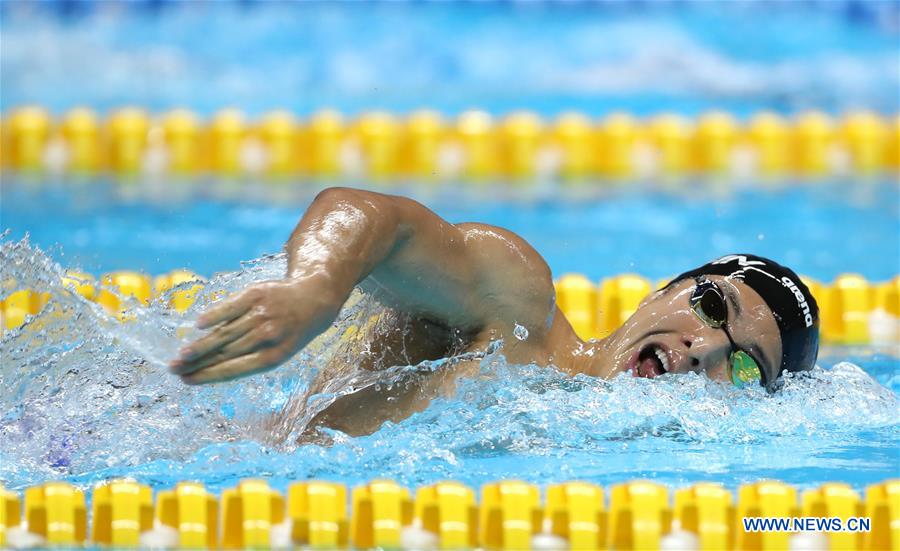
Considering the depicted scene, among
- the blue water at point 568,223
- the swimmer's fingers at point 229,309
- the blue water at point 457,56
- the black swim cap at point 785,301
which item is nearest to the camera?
the swimmer's fingers at point 229,309

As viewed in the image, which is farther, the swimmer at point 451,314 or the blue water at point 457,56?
the blue water at point 457,56

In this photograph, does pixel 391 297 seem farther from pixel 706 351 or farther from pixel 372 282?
pixel 706 351

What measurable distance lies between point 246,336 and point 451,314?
64 centimetres

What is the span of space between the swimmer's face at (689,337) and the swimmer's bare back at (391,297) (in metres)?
0.12

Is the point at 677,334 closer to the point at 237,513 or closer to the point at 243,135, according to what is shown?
the point at 237,513

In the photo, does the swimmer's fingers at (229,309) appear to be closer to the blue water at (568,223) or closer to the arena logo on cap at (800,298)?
the arena logo on cap at (800,298)

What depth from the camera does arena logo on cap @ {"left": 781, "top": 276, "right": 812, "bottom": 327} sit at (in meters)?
2.51

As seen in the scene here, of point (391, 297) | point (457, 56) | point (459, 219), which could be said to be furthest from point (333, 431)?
point (457, 56)

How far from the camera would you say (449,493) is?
2.10 meters

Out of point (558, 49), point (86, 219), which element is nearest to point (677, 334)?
point (86, 219)

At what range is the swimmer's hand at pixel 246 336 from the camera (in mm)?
1649

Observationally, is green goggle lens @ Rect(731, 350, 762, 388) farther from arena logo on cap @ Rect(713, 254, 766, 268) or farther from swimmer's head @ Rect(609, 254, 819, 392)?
arena logo on cap @ Rect(713, 254, 766, 268)

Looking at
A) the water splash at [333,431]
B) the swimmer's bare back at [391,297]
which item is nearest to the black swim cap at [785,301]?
the water splash at [333,431]

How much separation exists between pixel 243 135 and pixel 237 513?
3.45 metres
